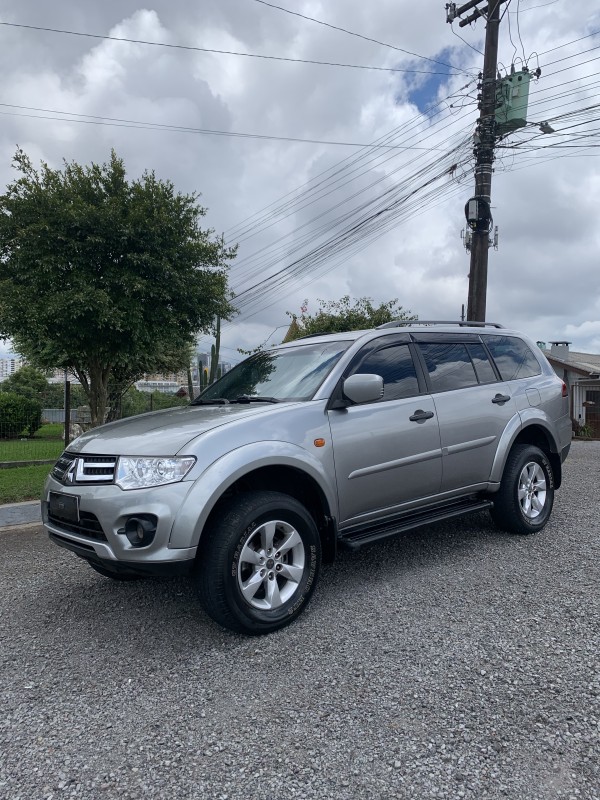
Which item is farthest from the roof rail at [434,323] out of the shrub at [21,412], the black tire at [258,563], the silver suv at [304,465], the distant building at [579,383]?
the distant building at [579,383]

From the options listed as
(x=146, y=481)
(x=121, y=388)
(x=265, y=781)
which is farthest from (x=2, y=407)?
(x=265, y=781)

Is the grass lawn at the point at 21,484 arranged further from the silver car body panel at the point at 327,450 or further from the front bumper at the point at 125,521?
the front bumper at the point at 125,521

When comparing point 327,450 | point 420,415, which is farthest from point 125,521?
point 420,415

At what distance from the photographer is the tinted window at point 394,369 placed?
14.1 feet

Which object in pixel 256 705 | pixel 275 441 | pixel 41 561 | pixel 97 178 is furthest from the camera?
pixel 97 178

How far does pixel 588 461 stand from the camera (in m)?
10.6

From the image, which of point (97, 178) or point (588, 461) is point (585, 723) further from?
point (97, 178)

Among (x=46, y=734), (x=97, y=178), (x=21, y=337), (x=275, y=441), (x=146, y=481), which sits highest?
(x=97, y=178)

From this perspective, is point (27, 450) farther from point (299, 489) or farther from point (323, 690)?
point (323, 690)

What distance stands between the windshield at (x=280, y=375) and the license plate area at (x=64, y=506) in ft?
4.46

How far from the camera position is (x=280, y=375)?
4434 mm

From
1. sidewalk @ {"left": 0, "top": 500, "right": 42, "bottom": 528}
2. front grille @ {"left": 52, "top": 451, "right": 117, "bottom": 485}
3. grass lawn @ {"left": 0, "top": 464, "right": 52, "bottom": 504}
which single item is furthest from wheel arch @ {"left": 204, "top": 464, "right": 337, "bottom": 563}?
grass lawn @ {"left": 0, "top": 464, "right": 52, "bottom": 504}

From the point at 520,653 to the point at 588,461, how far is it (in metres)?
8.66

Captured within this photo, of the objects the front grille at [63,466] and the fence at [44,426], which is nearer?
the front grille at [63,466]
